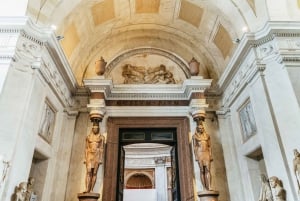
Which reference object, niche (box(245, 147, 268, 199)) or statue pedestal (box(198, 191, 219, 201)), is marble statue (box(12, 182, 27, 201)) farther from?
niche (box(245, 147, 268, 199))

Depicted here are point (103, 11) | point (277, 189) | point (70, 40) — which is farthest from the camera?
point (103, 11)

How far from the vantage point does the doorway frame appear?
22.2 feet

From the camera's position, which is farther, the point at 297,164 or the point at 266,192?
the point at 266,192

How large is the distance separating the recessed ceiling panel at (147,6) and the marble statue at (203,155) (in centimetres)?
420

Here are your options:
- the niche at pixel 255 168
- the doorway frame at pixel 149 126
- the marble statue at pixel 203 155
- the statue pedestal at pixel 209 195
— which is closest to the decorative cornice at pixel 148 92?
the doorway frame at pixel 149 126

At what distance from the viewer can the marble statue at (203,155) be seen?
6.45 m

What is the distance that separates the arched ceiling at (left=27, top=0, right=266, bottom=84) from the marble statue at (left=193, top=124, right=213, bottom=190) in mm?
2553

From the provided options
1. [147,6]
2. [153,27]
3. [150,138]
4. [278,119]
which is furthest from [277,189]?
[153,27]

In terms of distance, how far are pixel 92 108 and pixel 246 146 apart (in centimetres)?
417

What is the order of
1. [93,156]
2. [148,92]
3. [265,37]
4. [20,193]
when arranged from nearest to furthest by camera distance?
[20,193], [265,37], [93,156], [148,92]

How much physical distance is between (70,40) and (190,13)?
381 cm

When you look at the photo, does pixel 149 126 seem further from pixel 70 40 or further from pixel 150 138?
pixel 70 40

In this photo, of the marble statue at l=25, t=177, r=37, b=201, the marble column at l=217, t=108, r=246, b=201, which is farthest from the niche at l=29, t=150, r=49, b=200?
the marble column at l=217, t=108, r=246, b=201

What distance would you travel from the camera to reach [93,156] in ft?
21.2
